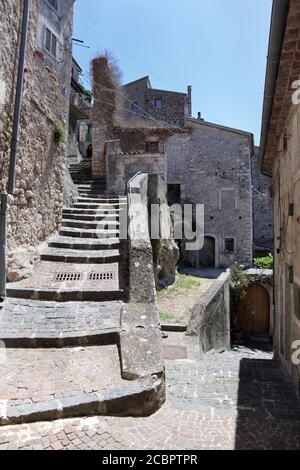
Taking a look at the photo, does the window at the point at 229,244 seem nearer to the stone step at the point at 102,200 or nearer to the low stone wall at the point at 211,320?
the low stone wall at the point at 211,320

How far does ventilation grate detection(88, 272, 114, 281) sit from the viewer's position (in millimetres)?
6242

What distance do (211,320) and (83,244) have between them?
441 cm

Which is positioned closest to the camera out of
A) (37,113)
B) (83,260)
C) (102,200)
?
(37,113)

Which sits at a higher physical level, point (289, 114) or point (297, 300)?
point (289, 114)

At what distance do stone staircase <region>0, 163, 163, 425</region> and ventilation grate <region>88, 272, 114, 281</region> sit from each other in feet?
0.05

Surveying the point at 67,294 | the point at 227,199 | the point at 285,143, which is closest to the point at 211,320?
the point at 67,294

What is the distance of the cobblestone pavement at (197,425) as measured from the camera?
2.88 meters

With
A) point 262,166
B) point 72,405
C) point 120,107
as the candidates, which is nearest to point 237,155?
point 120,107

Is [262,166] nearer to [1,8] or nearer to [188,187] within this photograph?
[1,8]

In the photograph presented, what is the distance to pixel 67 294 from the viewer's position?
5.59 m

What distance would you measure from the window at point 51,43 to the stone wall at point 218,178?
42.1 ft

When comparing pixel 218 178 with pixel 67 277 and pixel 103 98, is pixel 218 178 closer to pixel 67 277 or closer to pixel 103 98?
pixel 103 98

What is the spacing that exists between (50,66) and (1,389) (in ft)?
22.6

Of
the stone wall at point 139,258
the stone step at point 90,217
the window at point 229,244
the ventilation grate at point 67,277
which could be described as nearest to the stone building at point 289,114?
the stone wall at point 139,258
